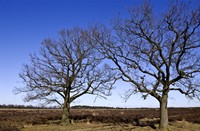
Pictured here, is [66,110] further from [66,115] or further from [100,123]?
[100,123]

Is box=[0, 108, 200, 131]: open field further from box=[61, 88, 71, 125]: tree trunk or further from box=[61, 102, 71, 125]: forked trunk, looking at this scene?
box=[61, 88, 71, 125]: tree trunk

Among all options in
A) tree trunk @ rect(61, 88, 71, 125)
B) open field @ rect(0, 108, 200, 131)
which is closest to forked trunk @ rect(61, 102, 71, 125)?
tree trunk @ rect(61, 88, 71, 125)

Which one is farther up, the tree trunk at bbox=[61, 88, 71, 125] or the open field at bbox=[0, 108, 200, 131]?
the tree trunk at bbox=[61, 88, 71, 125]

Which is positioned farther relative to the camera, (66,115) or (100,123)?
(100,123)

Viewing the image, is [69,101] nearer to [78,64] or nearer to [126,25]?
[78,64]

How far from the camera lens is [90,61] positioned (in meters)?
32.0

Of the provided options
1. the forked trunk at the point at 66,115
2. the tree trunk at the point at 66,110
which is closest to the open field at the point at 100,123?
the forked trunk at the point at 66,115

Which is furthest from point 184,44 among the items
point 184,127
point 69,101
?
point 69,101

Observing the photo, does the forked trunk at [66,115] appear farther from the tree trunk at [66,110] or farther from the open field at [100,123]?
the open field at [100,123]

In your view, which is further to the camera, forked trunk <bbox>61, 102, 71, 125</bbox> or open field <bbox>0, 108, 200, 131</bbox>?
forked trunk <bbox>61, 102, 71, 125</bbox>

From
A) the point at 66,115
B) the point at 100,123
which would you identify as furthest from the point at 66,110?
the point at 100,123

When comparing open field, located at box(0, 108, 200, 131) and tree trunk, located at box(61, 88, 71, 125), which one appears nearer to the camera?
open field, located at box(0, 108, 200, 131)

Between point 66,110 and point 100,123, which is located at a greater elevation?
point 66,110

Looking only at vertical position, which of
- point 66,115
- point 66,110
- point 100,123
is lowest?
point 100,123
